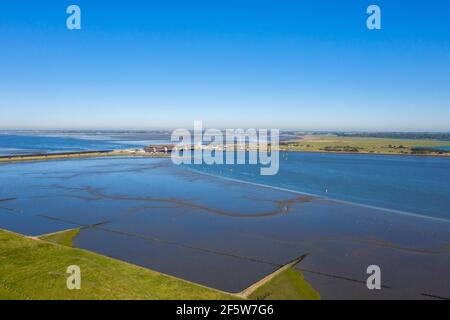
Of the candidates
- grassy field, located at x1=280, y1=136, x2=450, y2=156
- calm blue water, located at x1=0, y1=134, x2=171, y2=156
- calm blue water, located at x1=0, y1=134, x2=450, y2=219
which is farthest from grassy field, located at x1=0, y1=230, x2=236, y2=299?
grassy field, located at x1=280, y1=136, x2=450, y2=156

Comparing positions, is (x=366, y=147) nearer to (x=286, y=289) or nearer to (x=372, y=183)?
(x=372, y=183)

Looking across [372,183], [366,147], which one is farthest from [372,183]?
[366,147]

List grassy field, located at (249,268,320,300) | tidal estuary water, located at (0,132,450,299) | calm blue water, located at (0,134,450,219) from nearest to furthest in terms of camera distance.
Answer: grassy field, located at (249,268,320,300), tidal estuary water, located at (0,132,450,299), calm blue water, located at (0,134,450,219)

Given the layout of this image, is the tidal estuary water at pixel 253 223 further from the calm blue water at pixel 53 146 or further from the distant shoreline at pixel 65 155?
the calm blue water at pixel 53 146

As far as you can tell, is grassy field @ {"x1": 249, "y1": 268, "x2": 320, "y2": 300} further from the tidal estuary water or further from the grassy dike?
the tidal estuary water

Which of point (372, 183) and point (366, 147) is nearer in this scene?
point (372, 183)

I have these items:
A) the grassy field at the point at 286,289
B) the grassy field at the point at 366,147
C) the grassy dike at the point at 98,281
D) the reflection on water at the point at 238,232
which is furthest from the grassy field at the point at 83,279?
the grassy field at the point at 366,147
